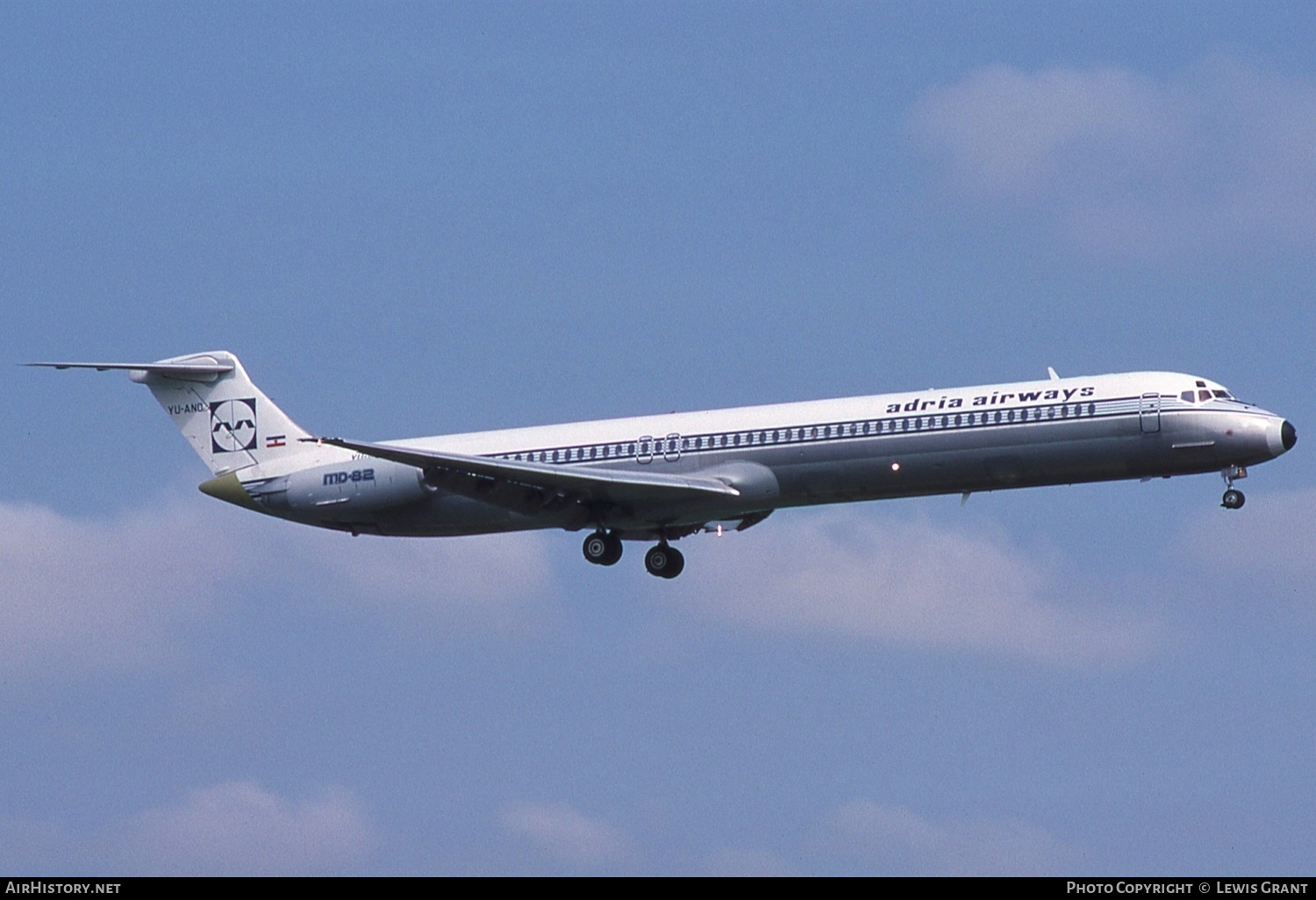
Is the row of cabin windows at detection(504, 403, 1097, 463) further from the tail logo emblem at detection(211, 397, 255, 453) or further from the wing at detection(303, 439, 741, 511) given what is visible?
the tail logo emblem at detection(211, 397, 255, 453)

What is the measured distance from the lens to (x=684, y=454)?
4366cm

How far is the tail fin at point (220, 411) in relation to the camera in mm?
48562

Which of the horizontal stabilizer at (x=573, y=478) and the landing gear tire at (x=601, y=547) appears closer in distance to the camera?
the horizontal stabilizer at (x=573, y=478)

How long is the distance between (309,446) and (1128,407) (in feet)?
64.2

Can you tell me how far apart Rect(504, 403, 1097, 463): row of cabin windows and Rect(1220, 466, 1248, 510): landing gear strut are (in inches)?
121

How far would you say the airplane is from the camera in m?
40.5

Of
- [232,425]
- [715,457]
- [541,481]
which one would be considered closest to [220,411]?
[232,425]

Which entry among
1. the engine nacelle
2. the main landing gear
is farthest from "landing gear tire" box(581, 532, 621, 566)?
the engine nacelle

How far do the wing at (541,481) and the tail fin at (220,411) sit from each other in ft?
17.2

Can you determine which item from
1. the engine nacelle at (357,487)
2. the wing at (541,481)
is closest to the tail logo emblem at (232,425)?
the engine nacelle at (357,487)

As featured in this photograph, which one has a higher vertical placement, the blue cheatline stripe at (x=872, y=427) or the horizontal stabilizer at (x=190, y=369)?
the horizontal stabilizer at (x=190, y=369)

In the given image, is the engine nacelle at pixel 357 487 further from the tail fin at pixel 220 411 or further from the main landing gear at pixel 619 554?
the main landing gear at pixel 619 554

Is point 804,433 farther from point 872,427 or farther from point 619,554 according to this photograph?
point 619,554

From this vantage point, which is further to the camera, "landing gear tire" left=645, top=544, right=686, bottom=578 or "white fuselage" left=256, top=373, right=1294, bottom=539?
"landing gear tire" left=645, top=544, right=686, bottom=578
